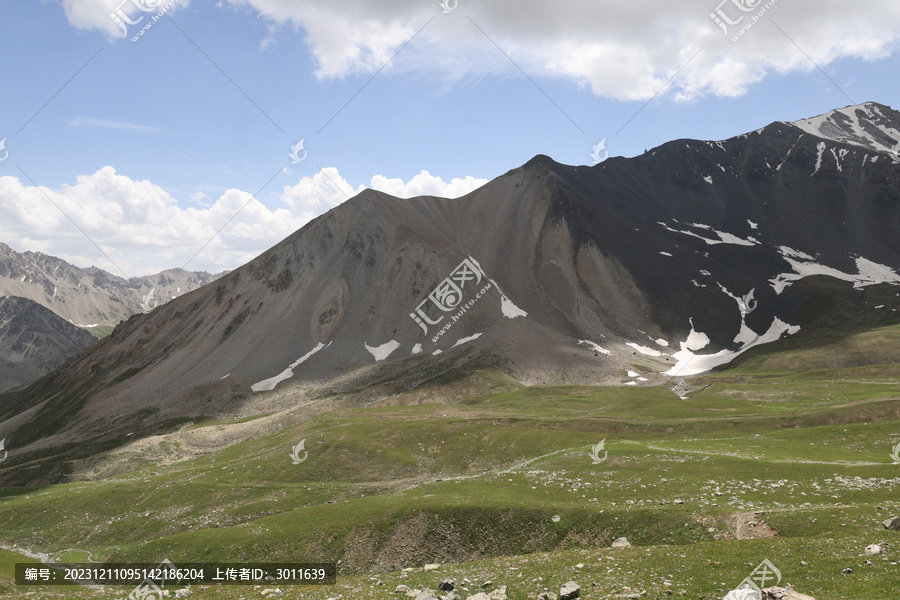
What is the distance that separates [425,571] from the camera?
87.1 ft

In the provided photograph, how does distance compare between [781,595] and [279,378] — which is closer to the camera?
[781,595]

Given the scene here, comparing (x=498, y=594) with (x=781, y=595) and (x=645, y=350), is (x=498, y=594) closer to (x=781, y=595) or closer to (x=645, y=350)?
(x=781, y=595)

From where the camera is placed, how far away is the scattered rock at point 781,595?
47.3ft

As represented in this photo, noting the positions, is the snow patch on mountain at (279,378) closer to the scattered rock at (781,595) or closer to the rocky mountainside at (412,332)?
the rocky mountainside at (412,332)

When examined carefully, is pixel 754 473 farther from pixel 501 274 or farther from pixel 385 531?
pixel 501 274

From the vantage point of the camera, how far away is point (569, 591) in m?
18.1

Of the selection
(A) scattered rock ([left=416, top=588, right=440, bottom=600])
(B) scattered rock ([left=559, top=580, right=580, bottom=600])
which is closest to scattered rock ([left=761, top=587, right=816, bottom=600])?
(B) scattered rock ([left=559, top=580, right=580, bottom=600])

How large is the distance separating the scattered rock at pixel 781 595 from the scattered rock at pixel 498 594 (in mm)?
9224

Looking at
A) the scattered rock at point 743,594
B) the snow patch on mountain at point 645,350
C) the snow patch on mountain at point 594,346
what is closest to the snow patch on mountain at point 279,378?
the snow patch on mountain at point 594,346

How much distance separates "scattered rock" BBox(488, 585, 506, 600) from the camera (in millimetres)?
19672

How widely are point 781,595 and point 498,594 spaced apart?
10.1m

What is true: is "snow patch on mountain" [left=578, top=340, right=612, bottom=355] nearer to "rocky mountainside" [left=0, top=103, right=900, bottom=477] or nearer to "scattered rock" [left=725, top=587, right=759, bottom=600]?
"rocky mountainside" [left=0, top=103, right=900, bottom=477]

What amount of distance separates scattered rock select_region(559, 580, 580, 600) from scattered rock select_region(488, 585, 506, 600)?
261 cm

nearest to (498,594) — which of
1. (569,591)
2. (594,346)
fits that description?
(569,591)
